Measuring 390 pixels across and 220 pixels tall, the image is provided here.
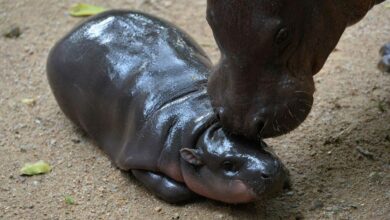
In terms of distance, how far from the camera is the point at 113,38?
13.9 feet

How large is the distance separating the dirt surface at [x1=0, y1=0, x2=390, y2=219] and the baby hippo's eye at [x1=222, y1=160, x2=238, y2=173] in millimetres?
240

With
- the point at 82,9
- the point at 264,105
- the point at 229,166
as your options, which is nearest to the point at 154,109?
the point at 229,166

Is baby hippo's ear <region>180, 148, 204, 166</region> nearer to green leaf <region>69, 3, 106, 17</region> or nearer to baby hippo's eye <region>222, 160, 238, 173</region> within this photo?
baby hippo's eye <region>222, 160, 238, 173</region>

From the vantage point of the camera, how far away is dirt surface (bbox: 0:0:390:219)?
146 inches

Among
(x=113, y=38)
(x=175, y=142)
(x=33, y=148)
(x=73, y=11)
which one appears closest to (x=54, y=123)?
(x=33, y=148)

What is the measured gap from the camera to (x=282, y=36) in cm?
330

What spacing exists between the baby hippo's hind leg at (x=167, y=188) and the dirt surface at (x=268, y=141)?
0.14ft

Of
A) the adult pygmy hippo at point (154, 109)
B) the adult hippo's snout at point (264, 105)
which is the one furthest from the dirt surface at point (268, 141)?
the adult hippo's snout at point (264, 105)

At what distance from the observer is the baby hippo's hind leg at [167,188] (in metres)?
3.71

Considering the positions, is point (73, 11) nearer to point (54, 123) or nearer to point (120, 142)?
point (54, 123)

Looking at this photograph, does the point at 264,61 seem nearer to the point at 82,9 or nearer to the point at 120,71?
the point at 120,71

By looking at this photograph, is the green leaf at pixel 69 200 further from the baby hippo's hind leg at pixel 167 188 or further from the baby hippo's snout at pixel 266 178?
the baby hippo's snout at pixel 266 178

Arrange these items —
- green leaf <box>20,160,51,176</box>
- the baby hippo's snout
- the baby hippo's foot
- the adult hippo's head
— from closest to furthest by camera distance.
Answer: the adult hippo's head → the baby hippo's snout → green leaf <box>20,160,51,176</box> → the baby hippo's foot

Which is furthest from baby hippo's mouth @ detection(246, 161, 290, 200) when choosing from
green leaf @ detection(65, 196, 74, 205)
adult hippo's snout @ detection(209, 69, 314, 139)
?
green leaf @ detection(65, 196, 74, 205)
